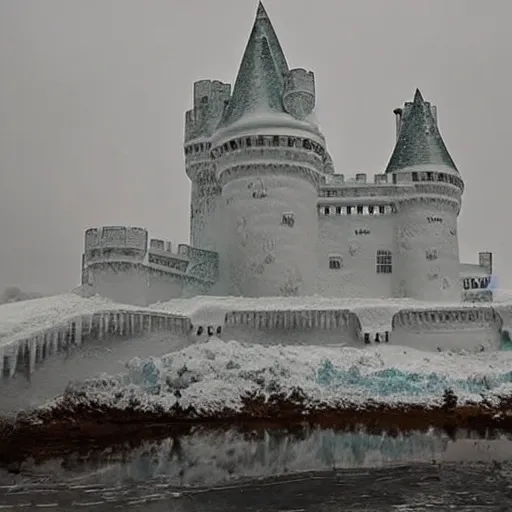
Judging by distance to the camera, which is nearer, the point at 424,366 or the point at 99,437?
the point at 99,437

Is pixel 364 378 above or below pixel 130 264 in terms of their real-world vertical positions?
below

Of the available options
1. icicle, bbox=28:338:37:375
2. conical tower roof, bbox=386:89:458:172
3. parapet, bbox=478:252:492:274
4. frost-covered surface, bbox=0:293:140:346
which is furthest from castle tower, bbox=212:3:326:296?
parapet, bbox=478:252:492:274

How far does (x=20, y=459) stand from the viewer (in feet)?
81.2

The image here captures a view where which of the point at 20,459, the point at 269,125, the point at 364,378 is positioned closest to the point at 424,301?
the point at 364,378

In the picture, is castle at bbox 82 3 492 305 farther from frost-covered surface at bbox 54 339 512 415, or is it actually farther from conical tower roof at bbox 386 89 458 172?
frost-covered surface at bbox 54 339 512 415

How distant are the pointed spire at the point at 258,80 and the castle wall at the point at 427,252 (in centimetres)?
965

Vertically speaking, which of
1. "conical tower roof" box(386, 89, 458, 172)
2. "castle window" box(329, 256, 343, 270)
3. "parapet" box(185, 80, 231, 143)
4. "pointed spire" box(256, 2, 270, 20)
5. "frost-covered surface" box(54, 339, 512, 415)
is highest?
"pointed spire" box(256, 2, 270, 20)

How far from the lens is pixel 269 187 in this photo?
41.8 meters

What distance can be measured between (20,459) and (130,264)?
14.8 m

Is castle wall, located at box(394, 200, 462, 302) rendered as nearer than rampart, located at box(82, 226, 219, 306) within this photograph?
No

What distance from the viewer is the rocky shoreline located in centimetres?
2827

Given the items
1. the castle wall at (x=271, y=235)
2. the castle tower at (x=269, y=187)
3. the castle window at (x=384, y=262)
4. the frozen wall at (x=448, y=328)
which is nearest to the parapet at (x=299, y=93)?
the castle tower at (x=269, y=187)

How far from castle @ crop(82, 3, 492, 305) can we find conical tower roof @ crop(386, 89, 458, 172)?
0.23ft

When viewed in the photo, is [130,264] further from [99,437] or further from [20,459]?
[20,459]
